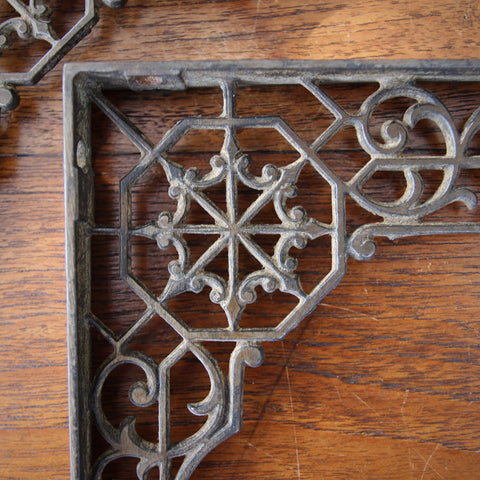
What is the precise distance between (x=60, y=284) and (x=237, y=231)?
312 millimetres

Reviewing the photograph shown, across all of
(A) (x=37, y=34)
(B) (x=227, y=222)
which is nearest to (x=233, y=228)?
(B) (x=227, y=222)

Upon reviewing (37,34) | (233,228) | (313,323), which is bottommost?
(313,323)

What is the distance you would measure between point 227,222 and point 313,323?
0.23 meters

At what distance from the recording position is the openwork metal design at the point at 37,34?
28.3 inches

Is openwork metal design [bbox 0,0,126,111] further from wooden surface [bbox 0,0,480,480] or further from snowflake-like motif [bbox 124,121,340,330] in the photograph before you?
snowflake-like motif [bbox 124,121,340,330]

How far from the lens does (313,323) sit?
75cm

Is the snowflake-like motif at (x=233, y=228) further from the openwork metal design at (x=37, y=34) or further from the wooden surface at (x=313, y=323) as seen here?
the openwork metal design at (x=37, y=34)

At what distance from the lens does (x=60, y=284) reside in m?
0.75

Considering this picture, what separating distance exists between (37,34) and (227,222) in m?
0.43

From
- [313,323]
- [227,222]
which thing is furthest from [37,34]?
[313,323]

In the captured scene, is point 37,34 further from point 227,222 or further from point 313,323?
point 313,323

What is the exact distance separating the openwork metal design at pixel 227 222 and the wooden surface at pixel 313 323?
0.08m

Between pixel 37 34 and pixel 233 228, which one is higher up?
pixel 37 34

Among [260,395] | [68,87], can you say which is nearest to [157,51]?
[68,87]
